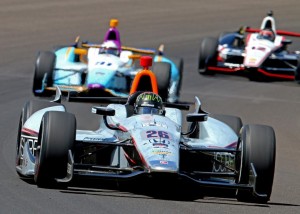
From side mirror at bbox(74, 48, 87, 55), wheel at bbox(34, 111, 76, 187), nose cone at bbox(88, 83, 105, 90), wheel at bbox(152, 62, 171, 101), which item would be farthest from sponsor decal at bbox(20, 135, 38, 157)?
side mirror at bbox(74, 48, 87, 55)

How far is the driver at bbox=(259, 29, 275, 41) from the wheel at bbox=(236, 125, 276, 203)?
42.6 ft

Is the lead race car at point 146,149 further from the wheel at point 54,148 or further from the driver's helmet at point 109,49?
the driver's helmet at point 109,49

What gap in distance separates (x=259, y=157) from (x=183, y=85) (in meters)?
11.3

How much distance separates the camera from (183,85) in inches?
952

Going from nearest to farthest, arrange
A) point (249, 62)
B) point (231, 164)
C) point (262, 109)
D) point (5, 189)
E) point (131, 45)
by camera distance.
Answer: point (5, 189)
point (231, 164)
point (262, 109)
point (249, 62)
point (131, 45)

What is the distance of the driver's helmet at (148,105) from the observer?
1409cm

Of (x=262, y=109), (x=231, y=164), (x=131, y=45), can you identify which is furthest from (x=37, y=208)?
(x=131, y=45)

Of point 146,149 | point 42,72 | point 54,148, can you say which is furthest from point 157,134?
point 42,72

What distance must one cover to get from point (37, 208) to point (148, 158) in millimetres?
1299

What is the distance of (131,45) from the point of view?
2967cm

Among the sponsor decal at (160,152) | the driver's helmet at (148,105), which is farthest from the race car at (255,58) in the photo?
the sponsor decal at (160,152)

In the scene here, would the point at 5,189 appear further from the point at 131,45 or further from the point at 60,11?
the point at 60,11

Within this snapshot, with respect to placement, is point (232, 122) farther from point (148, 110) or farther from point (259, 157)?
point (259, 157)

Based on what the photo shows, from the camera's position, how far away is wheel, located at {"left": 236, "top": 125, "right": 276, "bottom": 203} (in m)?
12.9
